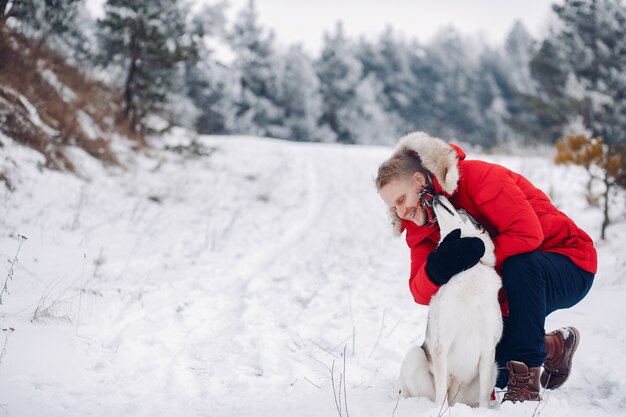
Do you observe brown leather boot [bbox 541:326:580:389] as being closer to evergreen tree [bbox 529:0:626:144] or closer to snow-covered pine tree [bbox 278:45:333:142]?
evergreen tree [bbox 529:0:626:144]

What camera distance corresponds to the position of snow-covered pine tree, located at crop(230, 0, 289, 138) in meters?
29.5

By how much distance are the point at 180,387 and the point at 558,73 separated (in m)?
23.1

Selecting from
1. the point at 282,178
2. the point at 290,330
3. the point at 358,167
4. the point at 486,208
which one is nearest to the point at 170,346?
the point at 290,330

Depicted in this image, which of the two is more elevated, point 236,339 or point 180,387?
point 236,339

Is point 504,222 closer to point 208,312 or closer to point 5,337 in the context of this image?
point 208,312

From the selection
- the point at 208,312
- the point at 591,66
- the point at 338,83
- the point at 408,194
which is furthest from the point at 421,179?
the point at 338,83

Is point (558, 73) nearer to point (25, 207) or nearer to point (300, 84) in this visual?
point (300, 84)

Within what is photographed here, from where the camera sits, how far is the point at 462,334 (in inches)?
84.2

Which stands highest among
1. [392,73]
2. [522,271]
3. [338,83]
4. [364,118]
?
[392,73]

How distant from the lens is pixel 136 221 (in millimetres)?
6133

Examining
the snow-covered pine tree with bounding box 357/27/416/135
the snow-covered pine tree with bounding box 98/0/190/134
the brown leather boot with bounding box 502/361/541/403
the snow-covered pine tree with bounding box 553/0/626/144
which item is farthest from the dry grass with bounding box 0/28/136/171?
the snow-covered pine tree with bounding box 357/27/416/135

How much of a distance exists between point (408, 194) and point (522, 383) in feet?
4.09

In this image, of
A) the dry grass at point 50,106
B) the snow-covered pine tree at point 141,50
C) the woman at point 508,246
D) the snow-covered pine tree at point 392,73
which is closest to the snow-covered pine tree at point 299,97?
the snow-covered pine tree at point 392,73

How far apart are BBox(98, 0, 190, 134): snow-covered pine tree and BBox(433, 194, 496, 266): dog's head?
964 centimetres
